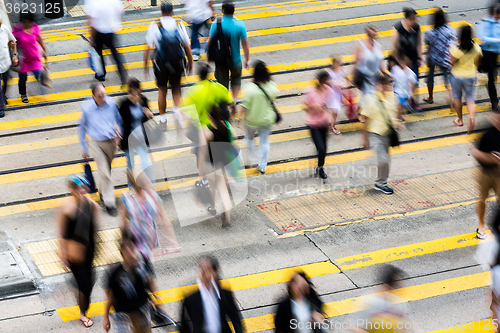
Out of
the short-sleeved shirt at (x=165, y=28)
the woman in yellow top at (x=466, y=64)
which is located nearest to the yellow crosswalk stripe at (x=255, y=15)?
the short-sleeved shirt at (x=165, y=28)

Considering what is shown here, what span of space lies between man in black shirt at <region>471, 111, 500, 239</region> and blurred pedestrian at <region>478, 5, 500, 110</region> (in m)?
3.99

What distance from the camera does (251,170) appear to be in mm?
9898

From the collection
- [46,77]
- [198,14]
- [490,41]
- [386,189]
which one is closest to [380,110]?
[386,189]

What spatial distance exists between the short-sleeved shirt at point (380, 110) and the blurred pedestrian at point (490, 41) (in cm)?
342

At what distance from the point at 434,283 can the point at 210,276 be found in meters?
3.27

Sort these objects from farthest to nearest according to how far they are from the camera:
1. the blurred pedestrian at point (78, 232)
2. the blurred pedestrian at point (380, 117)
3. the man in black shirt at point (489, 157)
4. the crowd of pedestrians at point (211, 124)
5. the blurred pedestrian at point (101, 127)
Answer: the blurred pedestrian at point (380, 117) → the blurred pedestrian at point (101, 127) → the man in black shirt at point (489, 157) → the blurred pedestrian at point (78, 232) → the crowd of pedestrians at point (211, 124)

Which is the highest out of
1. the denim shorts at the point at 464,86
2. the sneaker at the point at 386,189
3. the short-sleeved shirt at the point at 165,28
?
the short-sleeved shirt at the point at 165,28

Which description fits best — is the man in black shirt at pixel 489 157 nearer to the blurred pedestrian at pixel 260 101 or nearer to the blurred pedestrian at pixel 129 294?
the blurred pedestrian at pixel 260 101

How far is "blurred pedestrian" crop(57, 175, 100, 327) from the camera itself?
6.06 metres

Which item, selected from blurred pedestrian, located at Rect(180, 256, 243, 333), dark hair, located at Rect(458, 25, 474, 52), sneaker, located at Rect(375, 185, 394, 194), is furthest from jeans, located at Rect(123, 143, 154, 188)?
dark hair, located at Rect(458, 25, 474, 52)

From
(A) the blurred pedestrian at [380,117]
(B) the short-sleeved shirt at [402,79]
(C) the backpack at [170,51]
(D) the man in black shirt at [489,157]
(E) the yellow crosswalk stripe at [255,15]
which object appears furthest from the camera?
(E) the yellow crosswalk stripe at [255,15]

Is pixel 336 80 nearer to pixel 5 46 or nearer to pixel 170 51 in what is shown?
pixel 170 51

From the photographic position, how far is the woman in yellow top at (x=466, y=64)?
10414 millimetres

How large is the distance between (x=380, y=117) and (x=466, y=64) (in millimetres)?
2715
